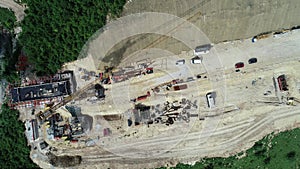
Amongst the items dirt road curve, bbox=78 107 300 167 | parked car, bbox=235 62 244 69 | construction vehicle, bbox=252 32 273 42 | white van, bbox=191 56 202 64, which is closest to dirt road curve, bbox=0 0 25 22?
dirt road curve, bbox=78 107 300 167

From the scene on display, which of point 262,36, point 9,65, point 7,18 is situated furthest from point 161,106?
point 7,18

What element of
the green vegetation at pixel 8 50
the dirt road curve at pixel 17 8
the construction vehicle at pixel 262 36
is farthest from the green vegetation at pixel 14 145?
the construction vehicle at pixel 262 36

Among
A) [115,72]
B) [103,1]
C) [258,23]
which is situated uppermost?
[103,1]

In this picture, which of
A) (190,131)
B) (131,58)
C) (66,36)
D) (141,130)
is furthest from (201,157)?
(66,36)

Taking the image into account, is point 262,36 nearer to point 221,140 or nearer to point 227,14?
point 227,14

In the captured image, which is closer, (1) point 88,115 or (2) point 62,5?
(2) point 62,5

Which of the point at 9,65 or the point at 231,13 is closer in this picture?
the point at 231,13

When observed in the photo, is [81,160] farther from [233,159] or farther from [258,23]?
[258,23]
